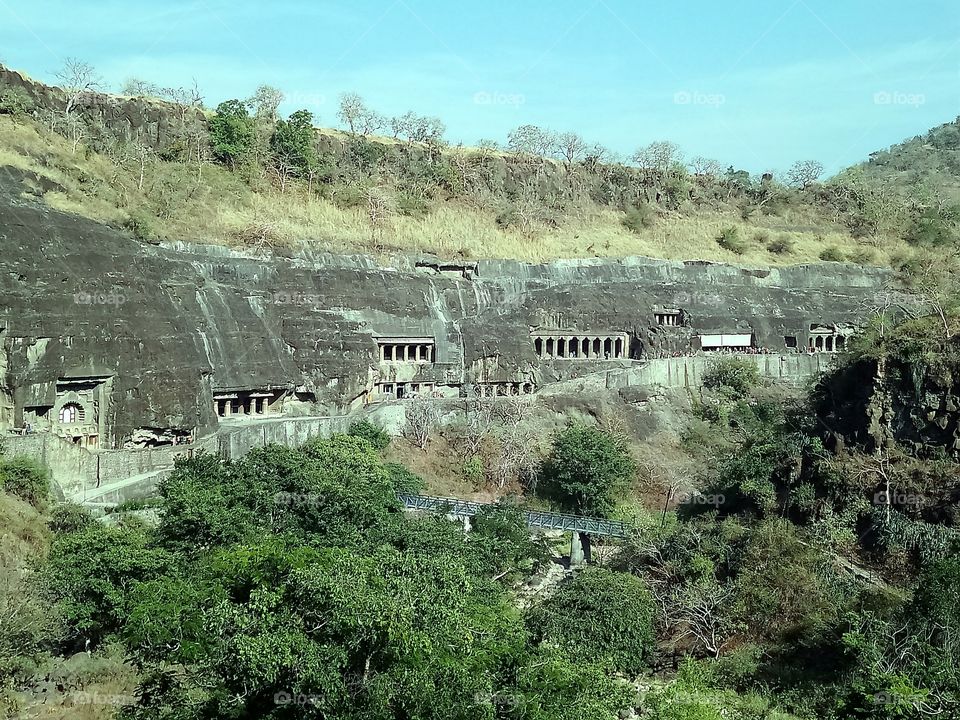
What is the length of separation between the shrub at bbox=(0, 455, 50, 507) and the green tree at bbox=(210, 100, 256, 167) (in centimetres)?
3727

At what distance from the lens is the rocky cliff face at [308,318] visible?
3256cm

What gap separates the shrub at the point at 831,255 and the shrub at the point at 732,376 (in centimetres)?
2388

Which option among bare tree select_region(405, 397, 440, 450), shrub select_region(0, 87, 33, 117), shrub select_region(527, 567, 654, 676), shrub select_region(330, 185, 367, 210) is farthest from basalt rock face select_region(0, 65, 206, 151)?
shrub select_region(527, 567, 654, 676)

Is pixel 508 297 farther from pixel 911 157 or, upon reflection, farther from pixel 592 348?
pixel 911 157

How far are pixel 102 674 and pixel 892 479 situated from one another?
22.2 meters

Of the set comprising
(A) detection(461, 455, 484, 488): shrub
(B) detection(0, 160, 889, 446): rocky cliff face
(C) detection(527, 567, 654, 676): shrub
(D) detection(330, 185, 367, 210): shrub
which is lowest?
(C) detection(527, 567, 654, 676): shrub

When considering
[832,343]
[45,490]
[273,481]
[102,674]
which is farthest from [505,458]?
[832,343]

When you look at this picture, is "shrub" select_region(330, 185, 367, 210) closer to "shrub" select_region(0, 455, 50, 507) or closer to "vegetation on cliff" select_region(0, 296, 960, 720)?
"vegetation on cliff" select_region(0, 296, 960, 720)

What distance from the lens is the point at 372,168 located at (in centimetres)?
6925

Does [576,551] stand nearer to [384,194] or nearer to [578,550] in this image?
[578,550]

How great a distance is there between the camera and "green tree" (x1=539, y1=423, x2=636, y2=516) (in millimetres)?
37969

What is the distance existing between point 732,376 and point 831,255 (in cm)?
2592

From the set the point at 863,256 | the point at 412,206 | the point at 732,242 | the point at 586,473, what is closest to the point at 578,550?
the point at 586,473

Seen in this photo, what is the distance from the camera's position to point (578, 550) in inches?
1307
